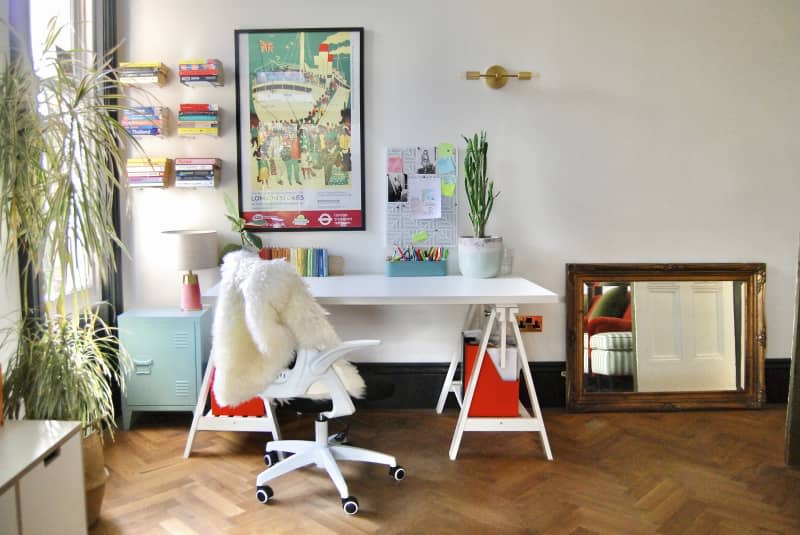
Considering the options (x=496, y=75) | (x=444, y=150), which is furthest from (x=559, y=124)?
(x=444, y=150)

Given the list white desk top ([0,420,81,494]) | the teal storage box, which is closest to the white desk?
the teal storage box

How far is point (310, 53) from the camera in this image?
3.47m

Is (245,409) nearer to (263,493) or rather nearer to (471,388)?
(263,493)

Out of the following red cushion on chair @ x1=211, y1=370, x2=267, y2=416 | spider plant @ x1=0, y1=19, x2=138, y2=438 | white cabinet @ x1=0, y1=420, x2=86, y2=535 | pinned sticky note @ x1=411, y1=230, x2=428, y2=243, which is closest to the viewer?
white cabinet @ x1=0, y1=420, x2=86, y2=535

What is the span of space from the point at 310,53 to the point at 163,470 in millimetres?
2249

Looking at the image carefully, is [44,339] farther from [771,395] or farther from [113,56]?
[771,395]

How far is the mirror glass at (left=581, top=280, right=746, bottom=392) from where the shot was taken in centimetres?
365

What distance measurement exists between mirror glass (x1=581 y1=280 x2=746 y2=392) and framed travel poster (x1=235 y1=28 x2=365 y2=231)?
4.91ft

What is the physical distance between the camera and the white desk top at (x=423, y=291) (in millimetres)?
2791

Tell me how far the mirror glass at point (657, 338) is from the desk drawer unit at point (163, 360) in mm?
2157

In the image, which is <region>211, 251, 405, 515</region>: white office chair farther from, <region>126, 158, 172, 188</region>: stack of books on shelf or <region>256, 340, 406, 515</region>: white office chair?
<region>126, 158, 172, 188</region>: stack of books on shelf

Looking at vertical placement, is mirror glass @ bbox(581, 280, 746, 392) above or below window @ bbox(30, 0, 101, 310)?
below

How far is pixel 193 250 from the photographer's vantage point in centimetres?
330

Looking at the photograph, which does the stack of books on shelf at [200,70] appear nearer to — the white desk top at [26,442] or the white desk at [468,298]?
the white desk at [468,298]
